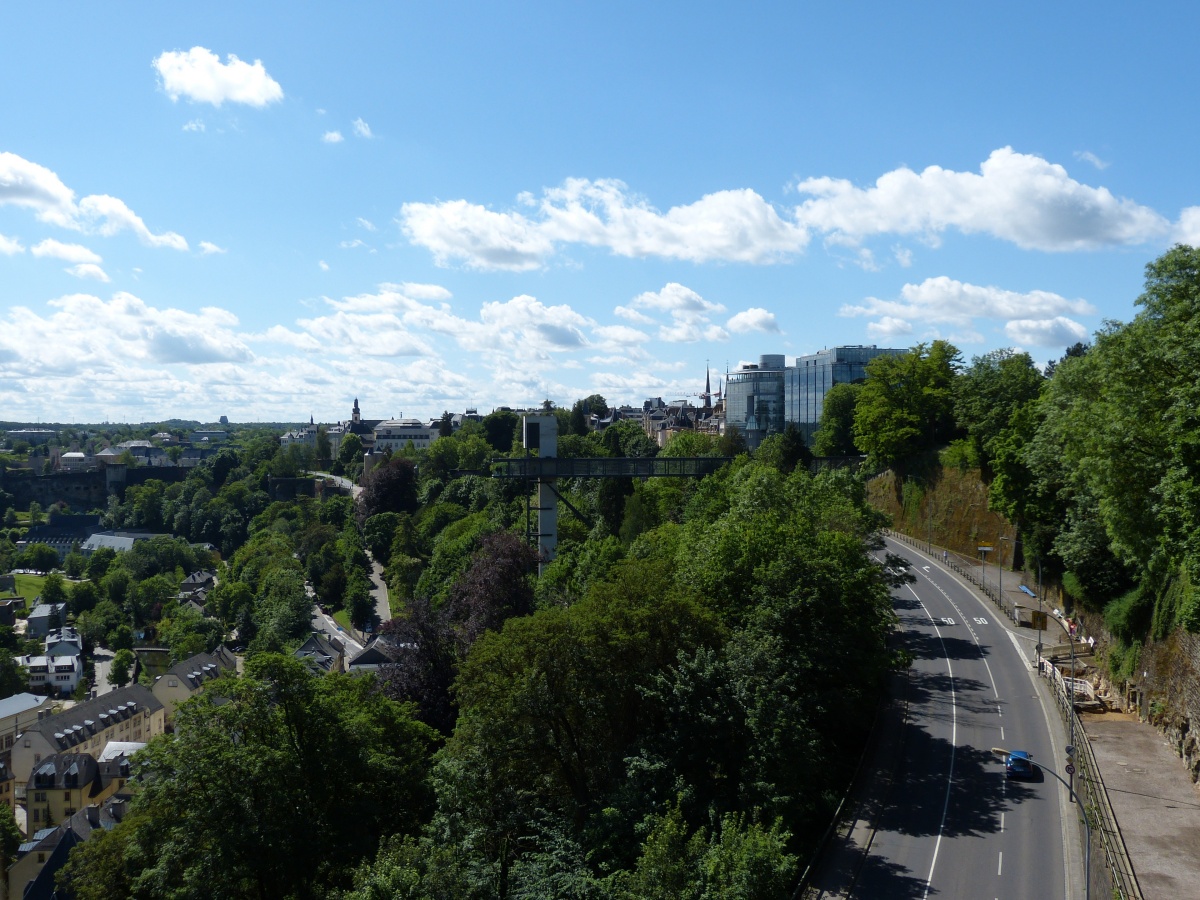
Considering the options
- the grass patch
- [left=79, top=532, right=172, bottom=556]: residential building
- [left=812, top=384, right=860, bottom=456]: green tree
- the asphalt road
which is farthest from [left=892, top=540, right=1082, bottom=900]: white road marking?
[left=79, top=532, right=172, bottom=556]: residential building

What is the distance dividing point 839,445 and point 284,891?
225 ft

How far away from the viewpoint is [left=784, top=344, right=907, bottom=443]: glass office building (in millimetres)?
98000

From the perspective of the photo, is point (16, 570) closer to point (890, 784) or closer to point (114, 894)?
point (114, 894)

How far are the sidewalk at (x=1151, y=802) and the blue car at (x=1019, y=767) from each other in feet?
6.24

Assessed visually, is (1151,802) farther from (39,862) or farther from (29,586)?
(29,586)

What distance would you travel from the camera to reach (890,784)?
2784 centimetres

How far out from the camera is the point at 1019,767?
27.4 meters

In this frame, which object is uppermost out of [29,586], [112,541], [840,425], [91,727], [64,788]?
[840,425]

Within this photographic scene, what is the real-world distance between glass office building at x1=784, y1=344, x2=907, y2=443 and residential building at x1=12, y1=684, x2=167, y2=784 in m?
65.0

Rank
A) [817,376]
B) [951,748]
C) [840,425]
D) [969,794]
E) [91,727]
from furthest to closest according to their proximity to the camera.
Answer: [817,376] < [840,425] < [91,727] < [951,748] < [969,794]

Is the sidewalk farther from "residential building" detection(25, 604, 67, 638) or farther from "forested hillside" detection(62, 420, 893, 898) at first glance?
"residential building" detection(25, 604, 67, 638)

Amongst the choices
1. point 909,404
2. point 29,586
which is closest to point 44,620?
point 29,586

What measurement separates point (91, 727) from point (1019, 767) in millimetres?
64382

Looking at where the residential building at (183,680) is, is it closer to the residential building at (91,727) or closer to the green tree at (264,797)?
the residential building at (91,727)
